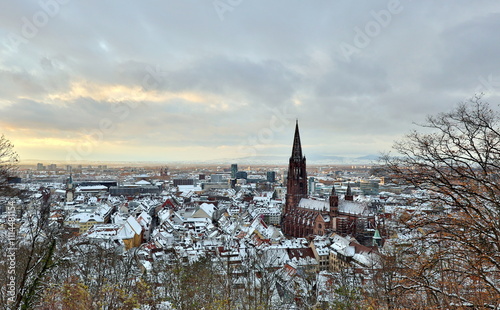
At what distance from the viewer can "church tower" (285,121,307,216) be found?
71.9m

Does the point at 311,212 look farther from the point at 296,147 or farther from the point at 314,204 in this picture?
the point at 296,147

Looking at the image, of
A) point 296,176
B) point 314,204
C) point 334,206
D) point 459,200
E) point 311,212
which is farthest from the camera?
point 296,176

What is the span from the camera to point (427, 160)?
9148 millimetres

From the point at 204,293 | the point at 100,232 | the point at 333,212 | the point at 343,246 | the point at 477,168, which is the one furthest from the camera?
the point at 333,212

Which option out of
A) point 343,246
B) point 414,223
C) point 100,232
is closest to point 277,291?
point 414,223

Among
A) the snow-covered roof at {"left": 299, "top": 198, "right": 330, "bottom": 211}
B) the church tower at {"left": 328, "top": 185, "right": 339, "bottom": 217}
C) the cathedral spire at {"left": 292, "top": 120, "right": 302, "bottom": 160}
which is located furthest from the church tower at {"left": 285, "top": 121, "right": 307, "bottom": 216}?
the church tower at {"left": 328, "top": 185, "right": 339, "bottom": 217}

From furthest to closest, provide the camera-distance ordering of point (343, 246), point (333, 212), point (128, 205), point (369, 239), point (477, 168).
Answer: point (128, 205), point (333, 212), point (369, 239), point (343, 246), point (477, 168)

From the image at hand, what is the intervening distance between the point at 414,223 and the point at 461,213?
1252 mm

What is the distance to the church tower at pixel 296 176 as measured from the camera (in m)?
71.9

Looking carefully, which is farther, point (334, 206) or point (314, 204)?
point (314, 204)

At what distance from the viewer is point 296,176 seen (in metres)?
72.6

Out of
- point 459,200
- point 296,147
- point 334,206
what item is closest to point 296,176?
point 296,147

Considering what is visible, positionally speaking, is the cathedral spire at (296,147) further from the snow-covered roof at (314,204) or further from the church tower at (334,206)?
the church tower at (334,206)

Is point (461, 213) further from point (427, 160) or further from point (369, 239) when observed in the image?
point (369, 239)
